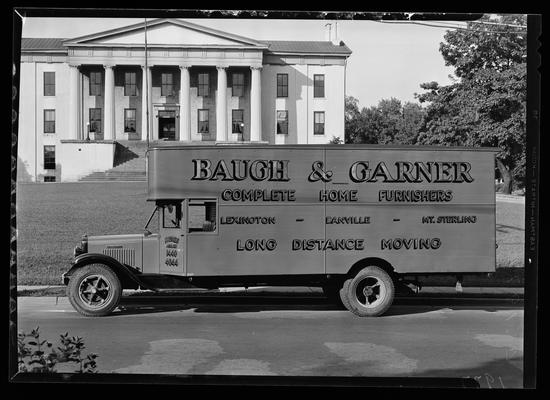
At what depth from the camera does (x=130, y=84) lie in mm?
9086

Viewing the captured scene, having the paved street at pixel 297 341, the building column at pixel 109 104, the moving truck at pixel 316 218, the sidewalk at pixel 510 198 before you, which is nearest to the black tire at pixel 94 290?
the moving truck at pixel 316 218

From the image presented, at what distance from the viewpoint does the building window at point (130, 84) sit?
29.5ft

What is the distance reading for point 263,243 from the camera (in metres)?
9.62

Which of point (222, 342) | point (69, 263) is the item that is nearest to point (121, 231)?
point (69, 263)

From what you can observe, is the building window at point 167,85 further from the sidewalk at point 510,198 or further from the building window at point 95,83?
the sidewalk at point 510,198

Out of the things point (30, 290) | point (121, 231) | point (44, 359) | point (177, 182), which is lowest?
point (44, 359)

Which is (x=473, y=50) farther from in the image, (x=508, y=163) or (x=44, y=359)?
(x=44, y=359)

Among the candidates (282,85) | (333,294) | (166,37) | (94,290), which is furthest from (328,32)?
(94,290)

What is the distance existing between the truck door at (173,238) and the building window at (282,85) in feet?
5.98

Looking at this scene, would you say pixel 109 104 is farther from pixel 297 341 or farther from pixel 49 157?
pixel 297 341

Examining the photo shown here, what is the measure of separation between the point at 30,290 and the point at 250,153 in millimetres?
3038

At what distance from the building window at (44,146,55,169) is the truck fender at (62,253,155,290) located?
1.70 meters

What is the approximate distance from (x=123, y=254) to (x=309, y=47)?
3.80 m

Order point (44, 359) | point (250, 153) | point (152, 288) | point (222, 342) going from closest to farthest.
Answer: point (44, 359) → point (222, 342) → point (250, 153) → point (152, 288)
